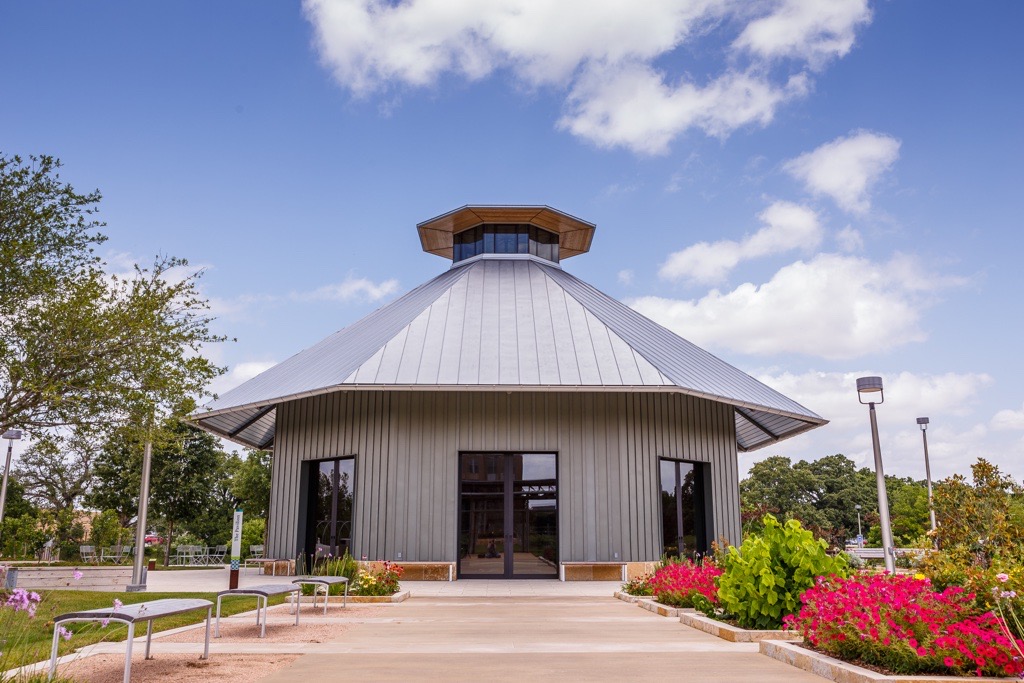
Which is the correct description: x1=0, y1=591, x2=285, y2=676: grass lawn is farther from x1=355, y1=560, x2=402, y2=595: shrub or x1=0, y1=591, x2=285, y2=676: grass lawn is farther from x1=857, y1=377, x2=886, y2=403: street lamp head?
x1=857, y1=377, x2=886, y2=403: street lamp head

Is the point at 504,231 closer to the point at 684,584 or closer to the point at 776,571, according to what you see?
the point at 684,584

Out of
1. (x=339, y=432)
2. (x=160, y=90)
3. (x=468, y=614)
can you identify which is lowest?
(x=468, y=614)

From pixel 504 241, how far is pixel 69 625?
19.5 m

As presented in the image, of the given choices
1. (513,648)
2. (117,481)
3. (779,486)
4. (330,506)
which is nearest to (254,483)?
(117,481)

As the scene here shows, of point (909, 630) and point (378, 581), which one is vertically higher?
point (909, 630)

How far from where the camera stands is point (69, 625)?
9.36 metres

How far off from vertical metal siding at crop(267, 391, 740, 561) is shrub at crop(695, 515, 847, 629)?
1046cm

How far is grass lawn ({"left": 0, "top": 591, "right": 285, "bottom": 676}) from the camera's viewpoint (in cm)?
607

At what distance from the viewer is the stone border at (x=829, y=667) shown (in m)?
5.22

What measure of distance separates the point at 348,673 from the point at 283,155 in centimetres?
1711

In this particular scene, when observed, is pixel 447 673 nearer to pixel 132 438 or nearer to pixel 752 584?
pixel 752 584

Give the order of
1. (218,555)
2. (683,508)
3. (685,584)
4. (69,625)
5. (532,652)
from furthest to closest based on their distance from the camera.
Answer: (218,555) < (683,508) < (685,584) < (69,625) < (532,652)

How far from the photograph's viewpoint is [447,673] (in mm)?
6336

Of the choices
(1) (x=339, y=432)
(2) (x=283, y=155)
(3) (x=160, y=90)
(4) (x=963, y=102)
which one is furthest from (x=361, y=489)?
(4) (x=963, y=102)
